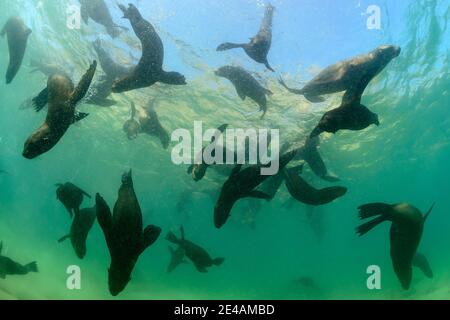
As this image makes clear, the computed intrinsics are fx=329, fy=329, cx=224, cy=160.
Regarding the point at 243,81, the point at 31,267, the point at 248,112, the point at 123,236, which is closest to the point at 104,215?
the point at 123,236

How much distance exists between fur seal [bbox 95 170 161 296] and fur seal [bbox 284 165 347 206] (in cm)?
275

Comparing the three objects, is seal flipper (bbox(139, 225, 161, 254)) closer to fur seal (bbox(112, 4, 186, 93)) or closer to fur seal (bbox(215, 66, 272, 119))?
fur seal (bbox(112, 4, 186, 93))

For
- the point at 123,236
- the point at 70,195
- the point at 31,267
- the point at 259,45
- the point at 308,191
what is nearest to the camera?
the point at 123,236

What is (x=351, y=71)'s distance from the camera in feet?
19.4

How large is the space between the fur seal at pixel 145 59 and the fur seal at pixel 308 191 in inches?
103

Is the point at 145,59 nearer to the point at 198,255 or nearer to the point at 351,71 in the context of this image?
the point at 351,71

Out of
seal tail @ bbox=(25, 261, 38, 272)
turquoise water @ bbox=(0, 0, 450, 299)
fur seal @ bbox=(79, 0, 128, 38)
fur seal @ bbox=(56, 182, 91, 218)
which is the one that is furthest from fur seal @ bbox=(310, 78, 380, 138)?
seal tail @ bbox=(25, 261, 38, 272)

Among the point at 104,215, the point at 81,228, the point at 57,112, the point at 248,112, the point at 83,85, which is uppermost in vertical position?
the point at 248,112

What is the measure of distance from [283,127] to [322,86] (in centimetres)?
1371

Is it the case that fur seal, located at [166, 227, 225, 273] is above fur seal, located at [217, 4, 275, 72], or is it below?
below

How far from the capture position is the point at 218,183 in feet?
105

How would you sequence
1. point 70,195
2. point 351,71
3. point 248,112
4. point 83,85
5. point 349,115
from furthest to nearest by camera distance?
point 248,112 → point 351,71 → point 70,195 → point 349,115 → point 83,85

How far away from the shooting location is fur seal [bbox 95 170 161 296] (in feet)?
12.7

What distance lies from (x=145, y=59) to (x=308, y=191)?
358 centimetres
